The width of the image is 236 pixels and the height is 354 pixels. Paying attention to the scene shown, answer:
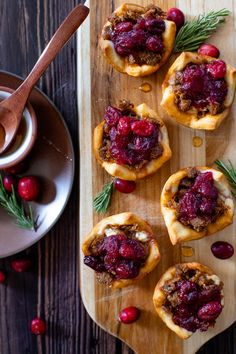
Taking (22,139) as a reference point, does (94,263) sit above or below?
below

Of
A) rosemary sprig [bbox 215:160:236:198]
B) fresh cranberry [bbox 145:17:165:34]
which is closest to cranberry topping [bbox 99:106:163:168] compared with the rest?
rosemary sprig [bbox 215:160:236:198]

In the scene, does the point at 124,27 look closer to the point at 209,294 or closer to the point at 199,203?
the point at 199,203

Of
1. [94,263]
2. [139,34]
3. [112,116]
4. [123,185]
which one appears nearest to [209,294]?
[94,263]

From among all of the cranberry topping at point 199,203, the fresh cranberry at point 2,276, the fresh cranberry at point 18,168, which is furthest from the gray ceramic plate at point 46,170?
the cranberry topping at point 199,203

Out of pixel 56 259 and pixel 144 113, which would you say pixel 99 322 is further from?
pixel 144 113

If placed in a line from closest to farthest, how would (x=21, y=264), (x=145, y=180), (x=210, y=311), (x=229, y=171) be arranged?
Result: (x=210, y=311) < (x=229, y=171) < (x=145, y=180) < (x=21, y=264)

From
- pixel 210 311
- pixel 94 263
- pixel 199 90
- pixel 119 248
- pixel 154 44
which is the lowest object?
pixel 210 311

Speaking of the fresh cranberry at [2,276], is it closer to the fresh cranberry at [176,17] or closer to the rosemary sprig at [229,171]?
the rosemary sprig at [229,171]
